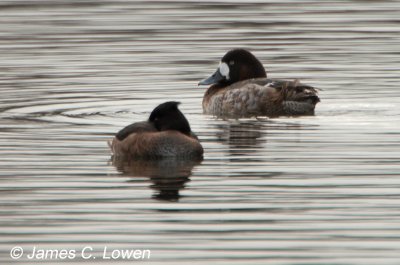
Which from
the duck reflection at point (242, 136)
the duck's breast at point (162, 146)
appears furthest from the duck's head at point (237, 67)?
the duck's breast at point (162, 146)

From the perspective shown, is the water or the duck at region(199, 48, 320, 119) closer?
the water

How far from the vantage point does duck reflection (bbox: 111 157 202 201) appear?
477 inches

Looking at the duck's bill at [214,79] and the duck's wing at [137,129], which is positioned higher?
the duck's wing at [137,129]

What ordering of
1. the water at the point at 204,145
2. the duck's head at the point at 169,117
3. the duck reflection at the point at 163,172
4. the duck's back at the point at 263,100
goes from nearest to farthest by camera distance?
the water at the point at 204,145 < the duck reflection at the point at 163,172 < the duck's head at the point at 169,117 < the duck's back at the point at 263,100

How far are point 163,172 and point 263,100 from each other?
15.9ft

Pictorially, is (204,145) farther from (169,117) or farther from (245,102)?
(245,102)

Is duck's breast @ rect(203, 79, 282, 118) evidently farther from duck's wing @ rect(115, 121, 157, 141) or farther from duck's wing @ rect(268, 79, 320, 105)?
duck's wing @ rect(115, 121, 157, 141)

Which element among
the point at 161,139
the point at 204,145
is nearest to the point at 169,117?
the point at 161,139

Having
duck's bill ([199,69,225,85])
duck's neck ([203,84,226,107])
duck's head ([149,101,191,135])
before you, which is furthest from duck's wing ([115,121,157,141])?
duck's bill ([199,69,225,85])

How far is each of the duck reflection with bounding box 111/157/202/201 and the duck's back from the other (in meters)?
4.04

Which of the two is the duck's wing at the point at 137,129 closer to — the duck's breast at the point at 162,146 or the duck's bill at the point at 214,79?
the duck's breast at the point at 162,146

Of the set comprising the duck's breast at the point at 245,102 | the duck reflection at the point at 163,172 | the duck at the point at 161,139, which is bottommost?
the duck's breast at the point at 245,102

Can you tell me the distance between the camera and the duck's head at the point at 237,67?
19.1m

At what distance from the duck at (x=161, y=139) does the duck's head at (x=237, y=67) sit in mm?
5048
